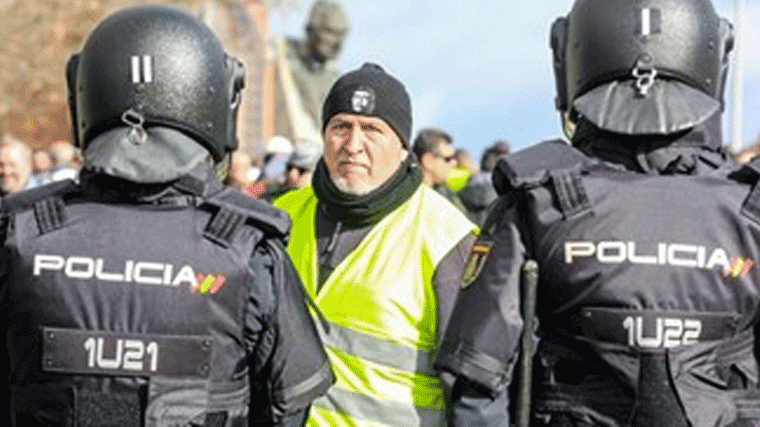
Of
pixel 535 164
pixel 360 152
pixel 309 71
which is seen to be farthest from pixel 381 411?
pixel 309 71

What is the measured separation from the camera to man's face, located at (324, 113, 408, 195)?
666cm

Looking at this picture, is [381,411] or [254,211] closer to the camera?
[254,211]

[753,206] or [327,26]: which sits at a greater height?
[753,206]

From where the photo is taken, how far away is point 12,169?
11.2 m

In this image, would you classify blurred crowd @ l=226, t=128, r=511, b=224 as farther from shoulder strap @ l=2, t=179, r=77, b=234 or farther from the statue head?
the statue head

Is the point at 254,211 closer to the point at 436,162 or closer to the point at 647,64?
the point at 647,64

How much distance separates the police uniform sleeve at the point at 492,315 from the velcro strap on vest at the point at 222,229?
2.31 feet

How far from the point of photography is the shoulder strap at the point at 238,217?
478cm

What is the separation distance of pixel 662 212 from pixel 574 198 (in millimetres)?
247

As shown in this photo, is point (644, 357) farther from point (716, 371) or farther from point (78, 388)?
point (78, 388)

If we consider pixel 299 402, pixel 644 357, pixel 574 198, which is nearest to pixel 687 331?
pixel 644 357

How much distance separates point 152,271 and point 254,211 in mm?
330

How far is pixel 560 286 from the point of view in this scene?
4914 mm

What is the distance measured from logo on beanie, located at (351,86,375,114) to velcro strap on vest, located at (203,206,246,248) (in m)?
2.08
